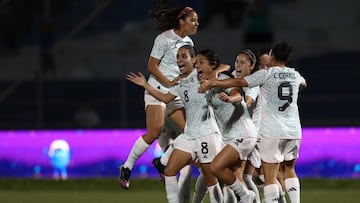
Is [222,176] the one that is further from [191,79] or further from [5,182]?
[5,182]

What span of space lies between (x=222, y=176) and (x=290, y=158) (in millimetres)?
1187

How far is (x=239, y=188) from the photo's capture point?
11.9 meters

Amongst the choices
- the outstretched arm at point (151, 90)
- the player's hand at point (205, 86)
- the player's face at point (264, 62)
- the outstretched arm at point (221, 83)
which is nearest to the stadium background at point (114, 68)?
the player's face at point (264, 62)

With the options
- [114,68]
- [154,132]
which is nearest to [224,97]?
[154,132]

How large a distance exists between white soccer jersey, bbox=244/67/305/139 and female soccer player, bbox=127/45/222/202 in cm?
65

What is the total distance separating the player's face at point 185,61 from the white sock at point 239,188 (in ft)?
4.13

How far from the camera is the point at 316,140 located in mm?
19062

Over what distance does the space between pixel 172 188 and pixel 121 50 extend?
10.7m

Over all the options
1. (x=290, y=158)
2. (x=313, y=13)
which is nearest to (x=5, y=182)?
(x=313, y=13)

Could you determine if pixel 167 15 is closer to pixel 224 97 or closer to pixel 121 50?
pixel 224 97

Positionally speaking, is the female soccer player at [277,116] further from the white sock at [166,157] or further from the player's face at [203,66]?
the white sock at [166,157]

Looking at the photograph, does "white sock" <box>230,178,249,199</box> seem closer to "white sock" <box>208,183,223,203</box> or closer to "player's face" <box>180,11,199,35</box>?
"white sock" <box>208,183,223,203</box>

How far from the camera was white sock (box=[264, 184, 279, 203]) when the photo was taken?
12.1 metres

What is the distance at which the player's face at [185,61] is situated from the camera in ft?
39.7
